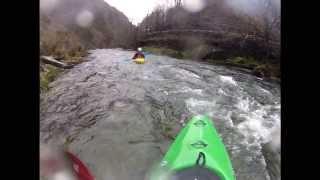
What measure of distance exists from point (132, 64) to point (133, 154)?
19.7 inches

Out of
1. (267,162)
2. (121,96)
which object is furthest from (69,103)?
(267,162)

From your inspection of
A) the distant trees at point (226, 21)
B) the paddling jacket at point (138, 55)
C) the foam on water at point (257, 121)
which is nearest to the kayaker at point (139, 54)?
the paddling jacket at point (138, 55)

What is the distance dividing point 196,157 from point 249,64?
1.99ft

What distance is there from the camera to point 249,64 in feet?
9.16

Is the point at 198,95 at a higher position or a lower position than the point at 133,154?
higher

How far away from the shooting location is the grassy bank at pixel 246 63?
2771mm

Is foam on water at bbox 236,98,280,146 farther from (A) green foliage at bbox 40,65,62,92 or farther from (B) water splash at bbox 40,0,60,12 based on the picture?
(B) water splash at bbox 40,0,60,12

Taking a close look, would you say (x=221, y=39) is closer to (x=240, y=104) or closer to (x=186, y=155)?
(x=240, y=104)

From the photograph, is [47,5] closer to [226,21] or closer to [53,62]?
[53,62]

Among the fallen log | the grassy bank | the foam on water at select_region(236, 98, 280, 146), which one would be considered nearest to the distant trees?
the grassy bank

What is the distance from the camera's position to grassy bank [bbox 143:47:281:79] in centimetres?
277

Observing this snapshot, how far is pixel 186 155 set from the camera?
267 cm

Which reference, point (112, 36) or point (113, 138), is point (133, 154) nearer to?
point (113, 138)
